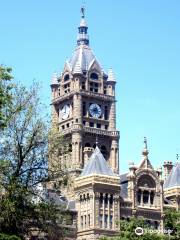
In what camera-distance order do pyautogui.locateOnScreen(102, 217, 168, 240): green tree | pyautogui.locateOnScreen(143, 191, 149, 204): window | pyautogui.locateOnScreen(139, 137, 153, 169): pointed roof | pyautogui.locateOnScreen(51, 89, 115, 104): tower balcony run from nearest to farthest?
pyautogui.locateOnScreen(102, 217, 168, 240): green tree < pyautogui.locateOnScreen(143, 191, 149, 204): window < pyautogui.locateOnScreen(139, 137, 153, 169): pointed roof < pyautogui.locateOnScreen(51, 89, 115, 104): tower balcony

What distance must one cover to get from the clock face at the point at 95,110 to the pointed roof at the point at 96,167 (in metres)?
20.0

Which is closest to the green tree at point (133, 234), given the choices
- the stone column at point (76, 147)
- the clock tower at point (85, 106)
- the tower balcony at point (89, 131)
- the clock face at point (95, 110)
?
the stone column at point (76, 147)

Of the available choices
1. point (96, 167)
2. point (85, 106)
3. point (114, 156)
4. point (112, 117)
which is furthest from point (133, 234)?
point (112, 117)

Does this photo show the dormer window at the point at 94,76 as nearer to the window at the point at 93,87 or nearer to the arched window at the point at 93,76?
the arched window at the point at 93,76

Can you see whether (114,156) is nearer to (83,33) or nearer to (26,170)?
(83,33)

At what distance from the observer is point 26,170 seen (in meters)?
58.8

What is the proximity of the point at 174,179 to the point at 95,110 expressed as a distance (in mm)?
21209

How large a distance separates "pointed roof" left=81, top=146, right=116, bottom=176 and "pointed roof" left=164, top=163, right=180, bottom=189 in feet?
55.8

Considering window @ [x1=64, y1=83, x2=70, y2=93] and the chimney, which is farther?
window @ [x1=64, y1=83, x2=70, y2=93]

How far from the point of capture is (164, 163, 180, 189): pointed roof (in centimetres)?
12766

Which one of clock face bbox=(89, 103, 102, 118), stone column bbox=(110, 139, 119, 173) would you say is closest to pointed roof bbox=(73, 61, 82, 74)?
clock face bbox=(89, 103, 102, 118)

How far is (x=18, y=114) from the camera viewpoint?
59219 mm

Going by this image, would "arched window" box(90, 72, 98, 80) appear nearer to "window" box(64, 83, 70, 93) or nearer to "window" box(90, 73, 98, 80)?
"window" box(90, 73, 98, 80)

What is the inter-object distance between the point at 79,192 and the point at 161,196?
600 inches
